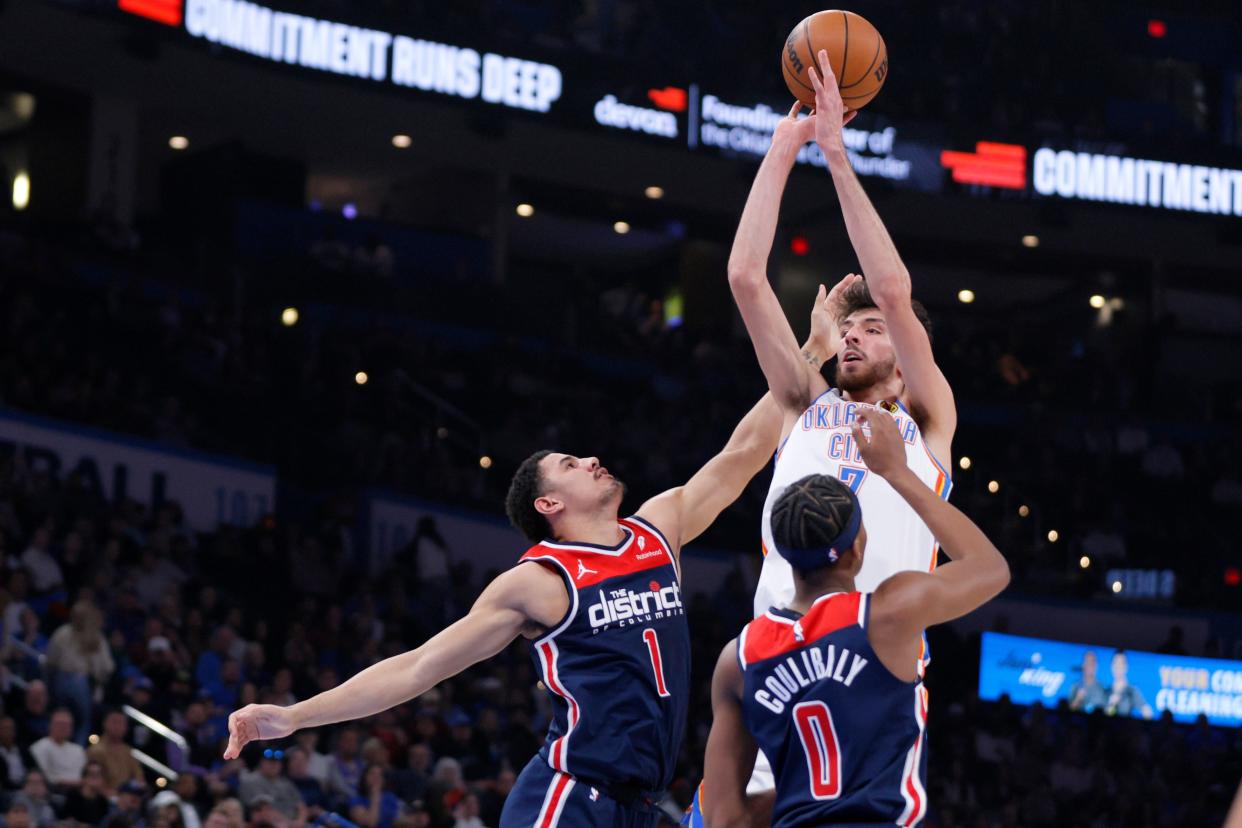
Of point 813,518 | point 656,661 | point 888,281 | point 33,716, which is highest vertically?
point 888,281

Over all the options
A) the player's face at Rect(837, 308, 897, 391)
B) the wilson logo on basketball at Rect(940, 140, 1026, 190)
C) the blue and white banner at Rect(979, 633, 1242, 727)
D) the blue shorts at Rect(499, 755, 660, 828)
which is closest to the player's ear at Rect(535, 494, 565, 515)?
the blue shorts at Rect(499, 755, 660, 828)

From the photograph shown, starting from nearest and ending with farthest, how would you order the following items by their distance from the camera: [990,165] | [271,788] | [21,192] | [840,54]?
[840,54]
[271,788]
[21,192]
[990,165]

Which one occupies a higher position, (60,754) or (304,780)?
(60,754)

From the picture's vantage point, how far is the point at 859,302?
5895 millimetres

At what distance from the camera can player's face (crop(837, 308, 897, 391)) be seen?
5.74 meters

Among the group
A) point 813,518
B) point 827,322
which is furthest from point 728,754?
point 827,322

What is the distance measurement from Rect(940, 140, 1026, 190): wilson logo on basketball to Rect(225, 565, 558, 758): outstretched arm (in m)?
21.4

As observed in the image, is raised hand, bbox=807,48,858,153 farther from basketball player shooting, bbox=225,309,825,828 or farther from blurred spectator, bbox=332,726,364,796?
blurred spectator, bbox=332,726,364,796

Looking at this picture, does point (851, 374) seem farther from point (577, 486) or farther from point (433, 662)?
point (433, 662)

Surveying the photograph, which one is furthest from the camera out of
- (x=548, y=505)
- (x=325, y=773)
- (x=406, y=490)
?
(x=406, y=490)

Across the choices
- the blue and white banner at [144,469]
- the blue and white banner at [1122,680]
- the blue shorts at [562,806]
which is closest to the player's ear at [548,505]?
the blue shorts at [562,806]

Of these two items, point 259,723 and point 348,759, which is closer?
point 259,723

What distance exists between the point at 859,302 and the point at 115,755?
8.41 m

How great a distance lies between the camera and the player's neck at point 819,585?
4605 mm
